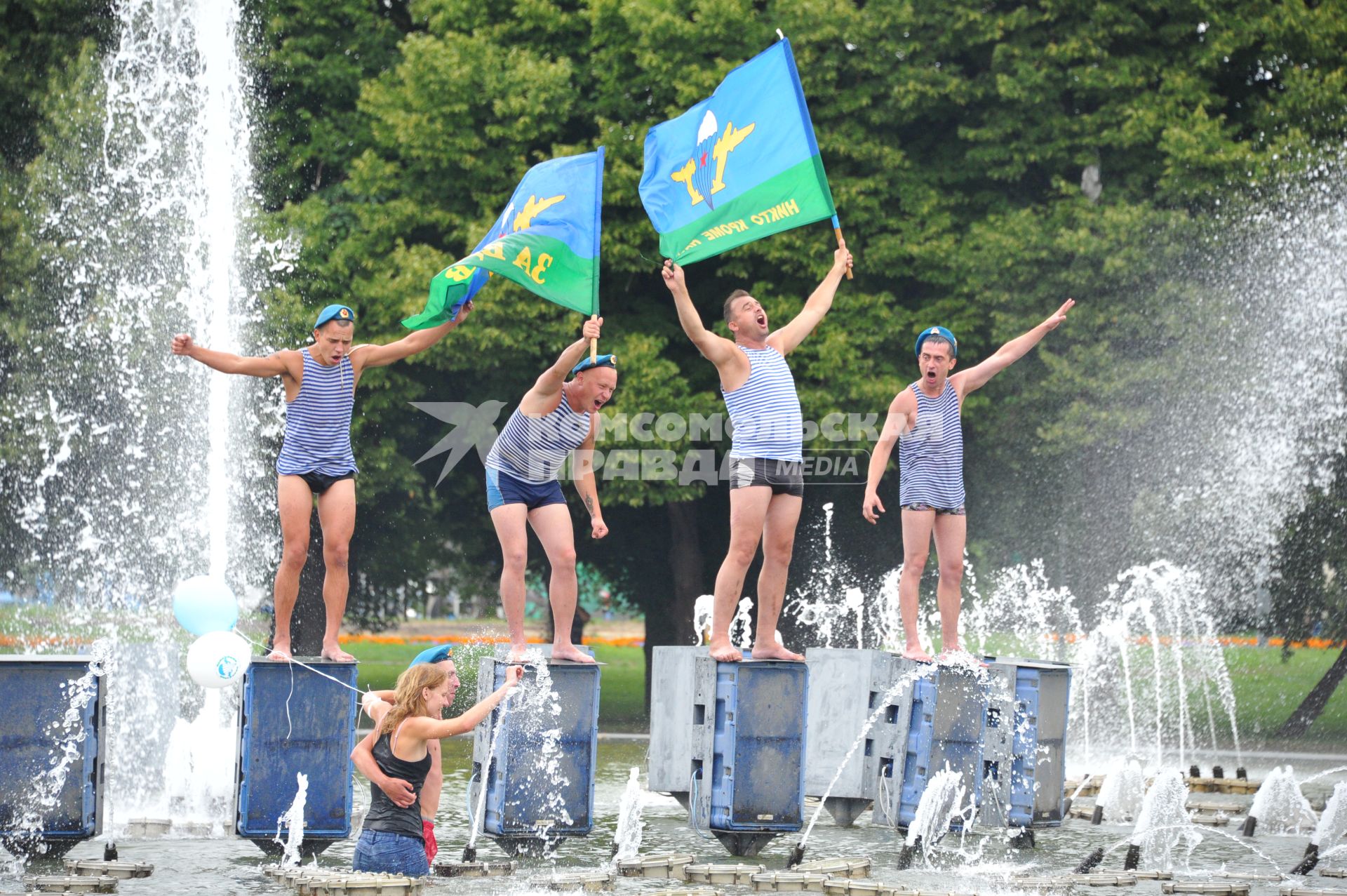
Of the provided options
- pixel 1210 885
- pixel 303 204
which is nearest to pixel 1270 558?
pixel 1210 885

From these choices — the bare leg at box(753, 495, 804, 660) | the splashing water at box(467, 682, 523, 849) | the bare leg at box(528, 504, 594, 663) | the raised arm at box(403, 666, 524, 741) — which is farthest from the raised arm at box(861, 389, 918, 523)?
the raised arm at box(403, 666, 524, 741)

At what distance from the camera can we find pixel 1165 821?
30.7 feet

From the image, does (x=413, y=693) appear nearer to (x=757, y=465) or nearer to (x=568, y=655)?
(x=568, y=655)

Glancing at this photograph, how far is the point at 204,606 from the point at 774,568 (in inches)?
124

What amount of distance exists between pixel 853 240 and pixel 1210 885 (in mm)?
10938

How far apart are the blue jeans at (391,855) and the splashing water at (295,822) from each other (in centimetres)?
123

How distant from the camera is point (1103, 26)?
16766 mm

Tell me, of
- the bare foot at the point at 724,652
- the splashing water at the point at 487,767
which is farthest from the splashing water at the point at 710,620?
the splashing water at the point at 487,767

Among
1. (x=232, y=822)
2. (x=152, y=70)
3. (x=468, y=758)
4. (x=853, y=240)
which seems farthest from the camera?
(x=853, y=240)

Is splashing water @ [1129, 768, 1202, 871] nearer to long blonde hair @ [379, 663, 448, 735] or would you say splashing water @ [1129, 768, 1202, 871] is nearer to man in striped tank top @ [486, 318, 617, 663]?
man in striped tank top @ [486, 318, 617, 663]

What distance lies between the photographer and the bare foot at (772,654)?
826cm

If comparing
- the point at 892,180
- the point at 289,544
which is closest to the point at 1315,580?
the point at 892,180

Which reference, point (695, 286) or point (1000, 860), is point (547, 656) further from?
point (695, 286)

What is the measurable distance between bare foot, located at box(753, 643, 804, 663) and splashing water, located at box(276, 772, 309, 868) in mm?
2452
